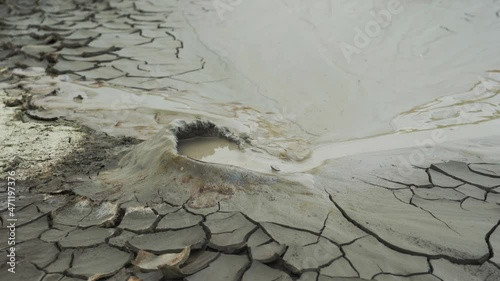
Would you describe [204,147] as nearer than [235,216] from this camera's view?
No

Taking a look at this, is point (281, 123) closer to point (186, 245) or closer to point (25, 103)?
point (186, 245)

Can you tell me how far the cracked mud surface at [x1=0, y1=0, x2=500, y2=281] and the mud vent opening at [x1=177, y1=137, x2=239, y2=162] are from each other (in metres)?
0.04

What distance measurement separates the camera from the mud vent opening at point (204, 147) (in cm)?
280

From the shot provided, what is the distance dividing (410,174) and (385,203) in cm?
35

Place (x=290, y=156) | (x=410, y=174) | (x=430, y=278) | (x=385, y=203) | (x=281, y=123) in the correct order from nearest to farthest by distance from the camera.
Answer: (x=430, y=278) < (x=385, y=203) < (x=410, y=174) < (x=290, y=156) < (x=281, y=123)

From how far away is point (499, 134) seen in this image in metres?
3.02

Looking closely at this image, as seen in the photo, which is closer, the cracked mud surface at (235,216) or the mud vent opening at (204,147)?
the cracked mud surface at (235,216)

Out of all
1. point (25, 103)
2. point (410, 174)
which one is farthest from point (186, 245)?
point (25, 103)

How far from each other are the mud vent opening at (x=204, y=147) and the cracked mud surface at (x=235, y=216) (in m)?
0.04

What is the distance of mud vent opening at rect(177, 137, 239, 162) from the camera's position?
280 centimetres

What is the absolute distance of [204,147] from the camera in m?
2.89

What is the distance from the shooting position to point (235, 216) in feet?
7.48

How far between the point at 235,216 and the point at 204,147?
2.34ft

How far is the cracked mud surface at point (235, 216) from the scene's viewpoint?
1986 mm
